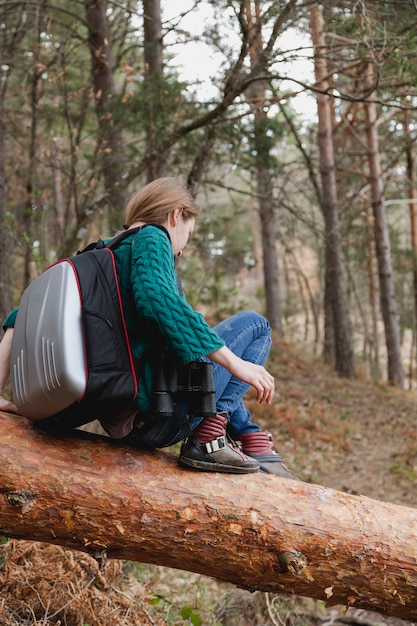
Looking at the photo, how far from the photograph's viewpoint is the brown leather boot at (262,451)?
10.4ft

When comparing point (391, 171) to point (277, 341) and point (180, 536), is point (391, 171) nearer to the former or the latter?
point (277, 341)

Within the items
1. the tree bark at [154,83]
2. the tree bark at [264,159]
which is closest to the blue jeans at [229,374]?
the tree bark at [264,159]

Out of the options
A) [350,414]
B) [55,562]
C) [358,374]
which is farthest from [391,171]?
[55,562]

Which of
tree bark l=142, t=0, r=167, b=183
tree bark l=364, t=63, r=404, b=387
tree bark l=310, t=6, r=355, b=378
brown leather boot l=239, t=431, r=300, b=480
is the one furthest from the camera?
tree bark l=364, t=63, r=404, b=387

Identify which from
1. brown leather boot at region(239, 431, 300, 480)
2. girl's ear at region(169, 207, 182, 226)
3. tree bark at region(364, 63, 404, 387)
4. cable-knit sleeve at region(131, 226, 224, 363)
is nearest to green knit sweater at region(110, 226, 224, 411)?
cable-knit sleeve at region(131, 226, 224, 363)

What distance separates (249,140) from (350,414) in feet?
15.8

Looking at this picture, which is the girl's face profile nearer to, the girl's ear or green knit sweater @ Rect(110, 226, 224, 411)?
the girl's ear

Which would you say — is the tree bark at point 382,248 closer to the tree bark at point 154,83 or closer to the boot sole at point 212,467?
the tree bark at point 154,83

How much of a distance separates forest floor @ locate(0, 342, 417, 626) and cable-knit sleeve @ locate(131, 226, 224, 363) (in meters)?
1.47

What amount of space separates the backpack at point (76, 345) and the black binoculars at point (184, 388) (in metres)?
0.12

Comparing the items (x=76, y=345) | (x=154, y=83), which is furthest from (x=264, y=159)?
(x=76, y=345)

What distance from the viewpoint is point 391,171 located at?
17.0 m

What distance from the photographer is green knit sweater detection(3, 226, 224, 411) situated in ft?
7.85

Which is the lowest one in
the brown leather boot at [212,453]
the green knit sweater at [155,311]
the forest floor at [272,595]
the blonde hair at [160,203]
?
the forest floor at [272,595]
